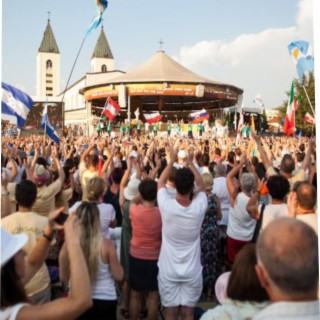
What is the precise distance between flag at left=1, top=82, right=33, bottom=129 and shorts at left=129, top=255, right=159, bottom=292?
17.0ft

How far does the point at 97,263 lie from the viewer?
3.25m

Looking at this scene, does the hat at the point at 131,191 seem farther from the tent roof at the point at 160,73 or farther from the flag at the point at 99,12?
the tent roof at the point at 160,73

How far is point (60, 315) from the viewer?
6.72 feet

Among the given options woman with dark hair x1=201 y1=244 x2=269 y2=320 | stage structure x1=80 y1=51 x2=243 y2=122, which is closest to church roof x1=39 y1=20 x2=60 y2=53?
stage structure x1=80 y1=51 x2=243 y2=122

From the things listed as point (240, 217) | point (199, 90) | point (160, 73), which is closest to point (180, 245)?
point (240, 217)

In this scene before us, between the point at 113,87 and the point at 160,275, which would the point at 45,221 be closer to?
the point at 160,275

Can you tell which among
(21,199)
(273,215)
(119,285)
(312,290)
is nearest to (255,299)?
(312,290)

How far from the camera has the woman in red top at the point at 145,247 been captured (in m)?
4.21

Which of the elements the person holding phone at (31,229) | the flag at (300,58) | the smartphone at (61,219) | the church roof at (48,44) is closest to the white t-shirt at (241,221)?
the person holding phone at (31,229)

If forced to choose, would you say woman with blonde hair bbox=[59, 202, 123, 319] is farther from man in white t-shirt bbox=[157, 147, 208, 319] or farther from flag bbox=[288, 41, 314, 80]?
flag bbox=[288, 41, 314, 80]

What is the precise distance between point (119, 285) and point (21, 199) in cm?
198

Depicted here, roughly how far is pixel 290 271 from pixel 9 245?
4.12ft

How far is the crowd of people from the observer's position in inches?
70.9

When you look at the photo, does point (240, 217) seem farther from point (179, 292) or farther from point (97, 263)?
point (97, 263)
